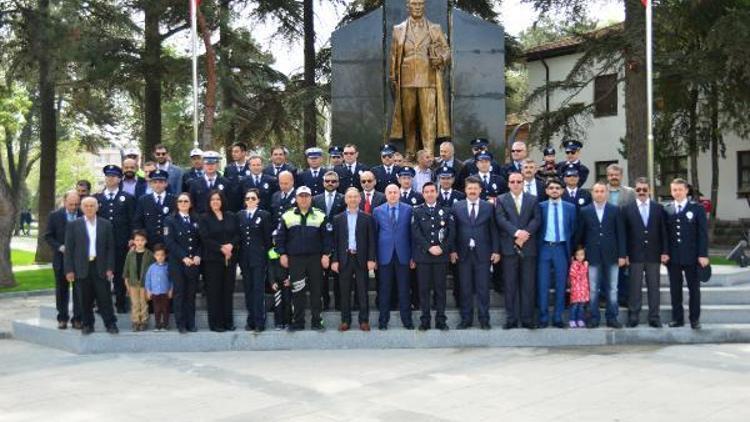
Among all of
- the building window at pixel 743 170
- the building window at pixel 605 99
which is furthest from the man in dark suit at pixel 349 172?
the building window at pixel 605 99

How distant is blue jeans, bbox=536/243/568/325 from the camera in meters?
9.01

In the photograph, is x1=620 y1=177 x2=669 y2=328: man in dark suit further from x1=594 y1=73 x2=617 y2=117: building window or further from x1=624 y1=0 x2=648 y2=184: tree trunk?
x1=594 y1=73 x2=617 y2=117: building window

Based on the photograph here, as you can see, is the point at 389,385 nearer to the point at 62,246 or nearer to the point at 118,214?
the point at 118,214

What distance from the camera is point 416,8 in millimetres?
11375

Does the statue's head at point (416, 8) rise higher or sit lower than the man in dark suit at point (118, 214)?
higher

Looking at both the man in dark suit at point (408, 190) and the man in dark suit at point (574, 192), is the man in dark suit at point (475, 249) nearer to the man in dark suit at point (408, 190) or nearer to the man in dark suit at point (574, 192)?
the man in dark suit at point (408, 190)

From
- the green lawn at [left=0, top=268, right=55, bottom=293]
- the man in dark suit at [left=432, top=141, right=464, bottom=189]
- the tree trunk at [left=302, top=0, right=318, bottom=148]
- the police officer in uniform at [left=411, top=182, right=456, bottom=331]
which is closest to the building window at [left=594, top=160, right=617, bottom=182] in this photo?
the tree trunk at [left=302, top=0, right=318, bottom=148]

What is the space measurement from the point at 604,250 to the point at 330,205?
320cm

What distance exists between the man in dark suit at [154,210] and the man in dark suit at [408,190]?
277 cm

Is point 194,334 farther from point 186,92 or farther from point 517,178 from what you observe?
point 186,92

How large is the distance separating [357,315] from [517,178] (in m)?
2.47

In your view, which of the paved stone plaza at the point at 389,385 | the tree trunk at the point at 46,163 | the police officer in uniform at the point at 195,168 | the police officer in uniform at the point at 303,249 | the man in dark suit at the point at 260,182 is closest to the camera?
the paved stone plaza at the point at 389,385

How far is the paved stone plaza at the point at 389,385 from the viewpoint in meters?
6.22

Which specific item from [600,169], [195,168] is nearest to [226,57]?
[195,168]
